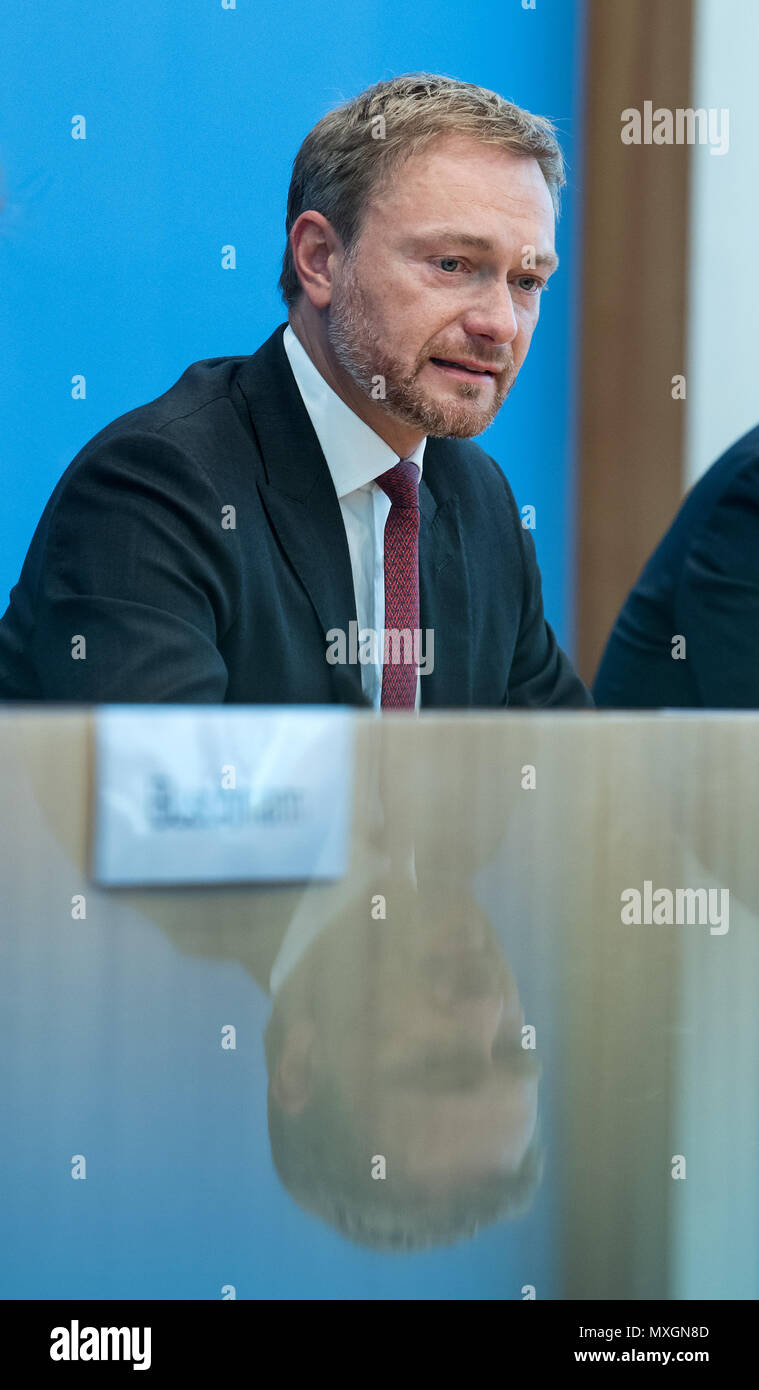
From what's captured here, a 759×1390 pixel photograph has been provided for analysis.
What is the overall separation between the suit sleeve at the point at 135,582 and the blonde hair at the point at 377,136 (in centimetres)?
17

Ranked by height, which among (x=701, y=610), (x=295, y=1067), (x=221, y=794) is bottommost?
(x=295, y=1067)

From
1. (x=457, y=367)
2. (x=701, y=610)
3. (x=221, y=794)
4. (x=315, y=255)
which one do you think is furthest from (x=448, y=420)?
(x=221, y=794)

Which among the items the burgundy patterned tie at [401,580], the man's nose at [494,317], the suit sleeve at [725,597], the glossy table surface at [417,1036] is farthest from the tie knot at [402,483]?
the glossy table surface at [417,1036]

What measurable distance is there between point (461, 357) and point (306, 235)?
143mm

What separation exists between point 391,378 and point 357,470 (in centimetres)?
7

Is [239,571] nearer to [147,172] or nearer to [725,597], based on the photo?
[147,172]

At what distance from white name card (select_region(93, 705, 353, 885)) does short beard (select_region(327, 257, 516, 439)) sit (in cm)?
41

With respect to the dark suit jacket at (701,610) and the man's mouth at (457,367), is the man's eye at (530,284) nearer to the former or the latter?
the man's mouth at (457,367)

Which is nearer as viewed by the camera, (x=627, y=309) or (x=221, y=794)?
(x=221, y=794)

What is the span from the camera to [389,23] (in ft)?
2.98

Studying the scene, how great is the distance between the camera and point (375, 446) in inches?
38.0

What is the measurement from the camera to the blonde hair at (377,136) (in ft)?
3.02
